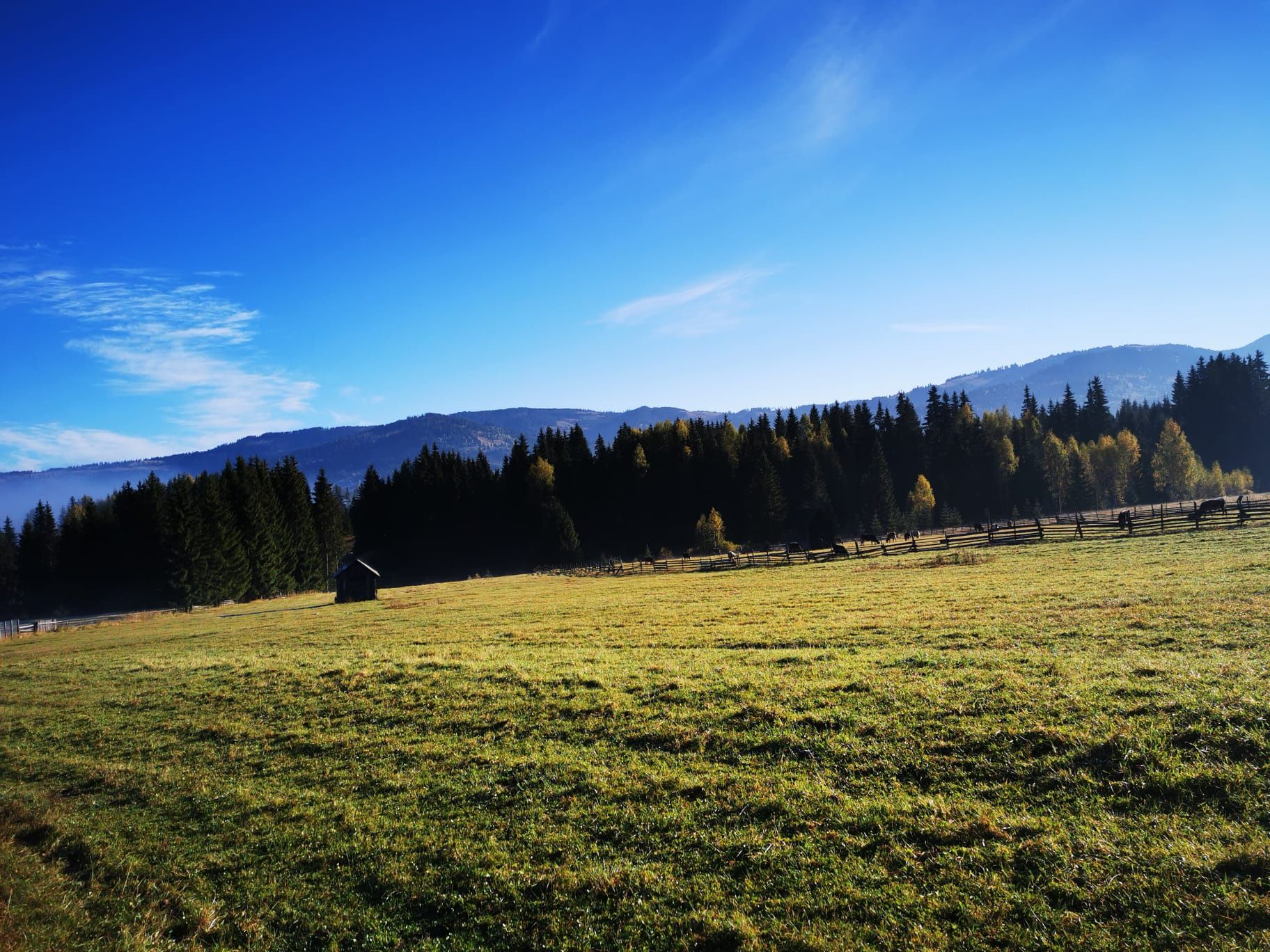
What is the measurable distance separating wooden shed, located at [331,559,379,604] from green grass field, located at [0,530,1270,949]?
43.9 metres

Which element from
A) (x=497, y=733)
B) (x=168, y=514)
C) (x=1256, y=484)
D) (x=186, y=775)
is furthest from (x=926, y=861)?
(x=1256, y=484)

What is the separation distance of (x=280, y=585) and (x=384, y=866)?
99.0 m

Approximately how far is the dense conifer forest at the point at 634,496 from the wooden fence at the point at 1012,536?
22678 mm

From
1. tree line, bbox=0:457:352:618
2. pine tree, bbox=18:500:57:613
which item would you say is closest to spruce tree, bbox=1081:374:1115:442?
tree line, bbox=0:457:352:618

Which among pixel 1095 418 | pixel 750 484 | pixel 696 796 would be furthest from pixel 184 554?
pixel 1095 418

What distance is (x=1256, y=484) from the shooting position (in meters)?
133

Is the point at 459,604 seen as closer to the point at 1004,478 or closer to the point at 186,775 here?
→ the point at 186,775

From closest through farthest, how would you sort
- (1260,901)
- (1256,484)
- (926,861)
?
(1260,901)
(926,861)
(1256,484)

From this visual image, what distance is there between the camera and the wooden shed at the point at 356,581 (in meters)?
66.6

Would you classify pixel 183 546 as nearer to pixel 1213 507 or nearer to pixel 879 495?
pixel 879 495

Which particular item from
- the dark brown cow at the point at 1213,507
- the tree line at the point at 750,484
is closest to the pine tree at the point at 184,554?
the tree line at the point at 750,484

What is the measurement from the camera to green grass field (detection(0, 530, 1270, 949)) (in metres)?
7.44

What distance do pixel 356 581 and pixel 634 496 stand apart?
178ft

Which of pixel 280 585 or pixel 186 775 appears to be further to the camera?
pixel 280 585
